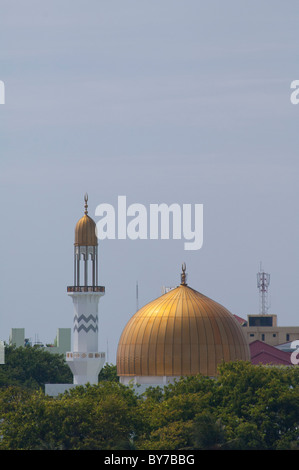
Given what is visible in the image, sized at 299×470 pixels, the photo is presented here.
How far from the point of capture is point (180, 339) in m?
85.3

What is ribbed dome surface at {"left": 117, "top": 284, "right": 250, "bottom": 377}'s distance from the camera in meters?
85.1

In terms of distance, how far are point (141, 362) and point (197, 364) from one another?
3.49 m

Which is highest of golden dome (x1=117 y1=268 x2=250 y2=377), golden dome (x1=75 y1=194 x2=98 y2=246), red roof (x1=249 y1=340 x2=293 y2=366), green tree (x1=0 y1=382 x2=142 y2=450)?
golden dome (x1=75 y1=194 x2=98 y2=246)

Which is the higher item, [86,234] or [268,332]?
[268,332]

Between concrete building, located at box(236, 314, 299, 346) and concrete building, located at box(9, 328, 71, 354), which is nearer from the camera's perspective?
concrete building, located at box(9, 328, 71, 354)

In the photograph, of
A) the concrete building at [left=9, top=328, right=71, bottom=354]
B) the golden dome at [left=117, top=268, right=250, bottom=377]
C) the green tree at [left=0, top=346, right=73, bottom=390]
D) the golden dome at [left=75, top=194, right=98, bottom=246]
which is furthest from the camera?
the concrete building at [left=9, top=328, right=71, bottom=354]

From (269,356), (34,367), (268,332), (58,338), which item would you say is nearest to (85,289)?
(34,367)

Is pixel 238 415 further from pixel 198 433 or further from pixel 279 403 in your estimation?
pixel 198 433

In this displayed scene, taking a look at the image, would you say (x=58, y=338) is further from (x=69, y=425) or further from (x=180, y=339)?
(x=69, y=425)

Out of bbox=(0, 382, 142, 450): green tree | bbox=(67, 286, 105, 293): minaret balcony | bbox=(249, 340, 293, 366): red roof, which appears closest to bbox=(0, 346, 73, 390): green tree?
bbox=(67, 286, 105, 293): minaret balcony

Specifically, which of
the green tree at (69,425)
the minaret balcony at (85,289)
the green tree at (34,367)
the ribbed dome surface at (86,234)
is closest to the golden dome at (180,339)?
the minaret balcony at (85,289)

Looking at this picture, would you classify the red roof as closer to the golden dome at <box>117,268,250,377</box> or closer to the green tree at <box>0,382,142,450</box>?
the golden dome at <box>117,268,250,377</box>
